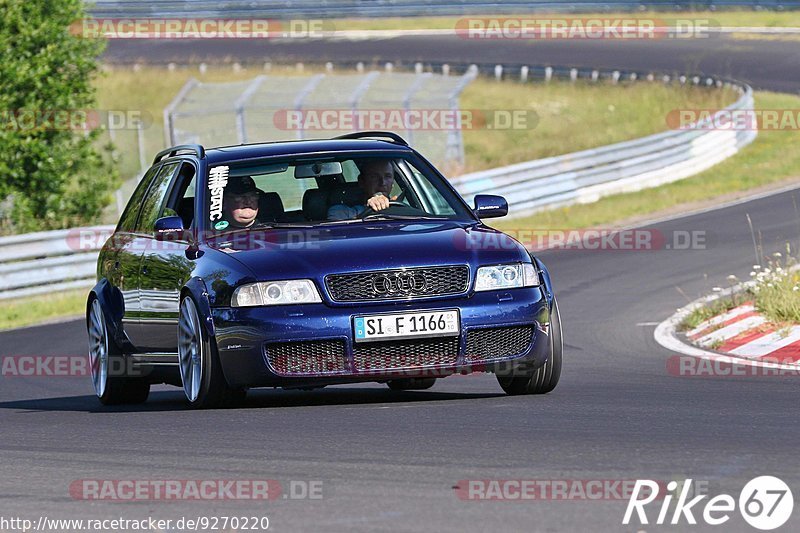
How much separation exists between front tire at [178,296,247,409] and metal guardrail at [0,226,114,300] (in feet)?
39.2

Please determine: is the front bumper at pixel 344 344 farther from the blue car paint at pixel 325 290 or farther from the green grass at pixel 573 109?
the green grass at pixel 573 109

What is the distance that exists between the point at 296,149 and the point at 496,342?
202cm

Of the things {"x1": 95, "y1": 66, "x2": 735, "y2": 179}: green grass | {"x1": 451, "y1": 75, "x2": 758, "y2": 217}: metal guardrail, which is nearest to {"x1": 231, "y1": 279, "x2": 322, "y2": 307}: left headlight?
{"x1": 451, "y1": 75, "x2": 758, "y2": 217}: metal guardrail

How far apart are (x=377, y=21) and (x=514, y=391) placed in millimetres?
54014

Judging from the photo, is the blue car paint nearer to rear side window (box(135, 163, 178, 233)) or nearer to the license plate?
the license plate

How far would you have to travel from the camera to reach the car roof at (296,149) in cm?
955

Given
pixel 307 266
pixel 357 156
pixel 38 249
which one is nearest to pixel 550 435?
pixel 307 266

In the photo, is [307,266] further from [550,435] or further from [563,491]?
[563,491]

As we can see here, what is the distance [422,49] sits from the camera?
179 ft

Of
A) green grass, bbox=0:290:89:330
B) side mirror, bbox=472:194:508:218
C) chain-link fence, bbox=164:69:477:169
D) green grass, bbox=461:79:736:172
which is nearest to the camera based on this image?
side mirror, bbox=472:194:508:218

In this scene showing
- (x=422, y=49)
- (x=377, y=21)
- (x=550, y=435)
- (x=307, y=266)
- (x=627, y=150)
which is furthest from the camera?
(x=377, y=21)

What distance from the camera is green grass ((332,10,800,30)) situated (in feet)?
186

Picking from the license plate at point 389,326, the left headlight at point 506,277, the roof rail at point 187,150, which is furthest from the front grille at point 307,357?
the roof rail at point 187,150

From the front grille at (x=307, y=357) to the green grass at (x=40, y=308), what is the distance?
1079 centimetres
